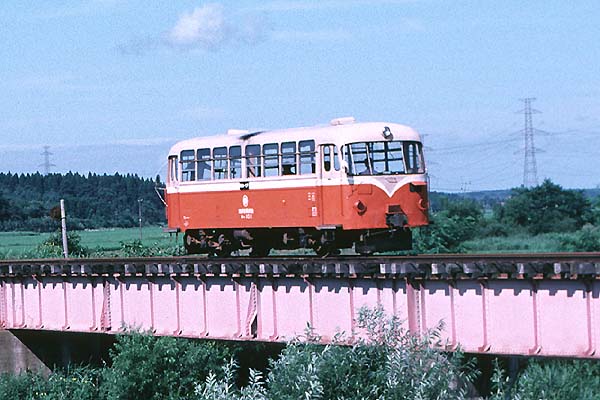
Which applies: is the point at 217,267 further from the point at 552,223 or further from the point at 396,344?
the point at 552,223

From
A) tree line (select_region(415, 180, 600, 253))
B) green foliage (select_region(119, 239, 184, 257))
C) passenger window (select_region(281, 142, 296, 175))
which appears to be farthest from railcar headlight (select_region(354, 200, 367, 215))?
tree line (select_region(415, 180, 600, 253))

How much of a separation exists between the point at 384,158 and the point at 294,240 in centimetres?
329

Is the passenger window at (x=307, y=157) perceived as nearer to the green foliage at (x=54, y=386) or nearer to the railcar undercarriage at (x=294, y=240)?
the railcar undercarriage at (x=294, y=240)

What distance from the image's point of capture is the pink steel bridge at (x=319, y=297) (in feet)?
70.8

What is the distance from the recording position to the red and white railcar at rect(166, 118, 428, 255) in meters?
28.7

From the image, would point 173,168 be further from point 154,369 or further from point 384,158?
point 384,158

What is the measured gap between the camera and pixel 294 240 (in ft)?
99.2

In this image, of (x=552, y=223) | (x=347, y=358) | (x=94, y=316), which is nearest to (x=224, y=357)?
(x=94, y=316)

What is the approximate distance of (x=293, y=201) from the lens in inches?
1155

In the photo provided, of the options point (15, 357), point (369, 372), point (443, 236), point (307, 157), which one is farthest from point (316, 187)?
point (443, 236)

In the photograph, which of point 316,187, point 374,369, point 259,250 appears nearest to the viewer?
point 374,369

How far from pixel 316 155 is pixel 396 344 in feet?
27.7

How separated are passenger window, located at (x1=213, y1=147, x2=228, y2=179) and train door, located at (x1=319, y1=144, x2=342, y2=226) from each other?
11.1 ft

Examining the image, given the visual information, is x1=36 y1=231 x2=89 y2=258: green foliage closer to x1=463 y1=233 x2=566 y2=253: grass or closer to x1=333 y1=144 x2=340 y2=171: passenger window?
x1=463 y1=233 x2=566 y2=253: grass
